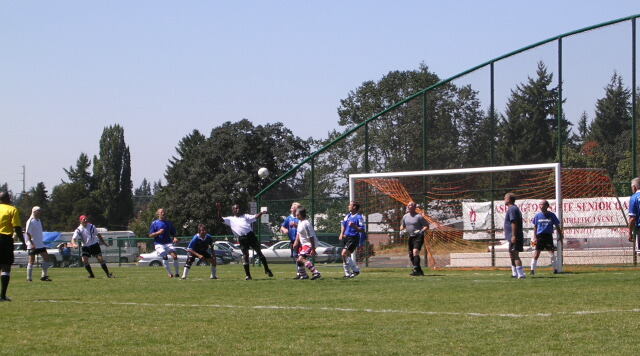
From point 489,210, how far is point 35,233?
1293 centimetres

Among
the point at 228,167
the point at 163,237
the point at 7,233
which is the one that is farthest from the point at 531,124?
the point at 228,167

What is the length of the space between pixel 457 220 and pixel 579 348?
18249 millimetres

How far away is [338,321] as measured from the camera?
9.88m

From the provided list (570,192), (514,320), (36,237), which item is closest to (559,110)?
(570,192)

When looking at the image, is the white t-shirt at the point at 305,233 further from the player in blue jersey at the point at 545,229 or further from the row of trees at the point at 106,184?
the row of trees at the point at 106,184

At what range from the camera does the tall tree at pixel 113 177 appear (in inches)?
4488

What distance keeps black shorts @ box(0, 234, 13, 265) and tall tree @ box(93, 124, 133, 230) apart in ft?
335

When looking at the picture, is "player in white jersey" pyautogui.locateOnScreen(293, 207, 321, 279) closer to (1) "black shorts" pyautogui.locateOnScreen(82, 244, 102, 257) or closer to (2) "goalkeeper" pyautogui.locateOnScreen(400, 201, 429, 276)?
(2) "goalkeeper" pyautogui.locateOnScreen(400, 201, 429, 276)

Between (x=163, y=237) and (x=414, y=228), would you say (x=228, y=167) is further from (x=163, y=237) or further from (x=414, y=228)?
(x=414, y=228)

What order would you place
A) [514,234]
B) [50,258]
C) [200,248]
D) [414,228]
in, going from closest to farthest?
[514,234] < [414,228] < [200,248] < [50,258]

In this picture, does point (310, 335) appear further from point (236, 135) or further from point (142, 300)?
point (236, 135)

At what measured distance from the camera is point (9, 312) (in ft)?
38.9

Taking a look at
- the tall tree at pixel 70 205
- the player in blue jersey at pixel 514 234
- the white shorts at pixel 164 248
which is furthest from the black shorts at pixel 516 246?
the tall tree at pixel 70 205

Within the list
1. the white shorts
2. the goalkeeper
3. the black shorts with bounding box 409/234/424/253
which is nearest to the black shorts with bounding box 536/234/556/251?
the goalkeeper
